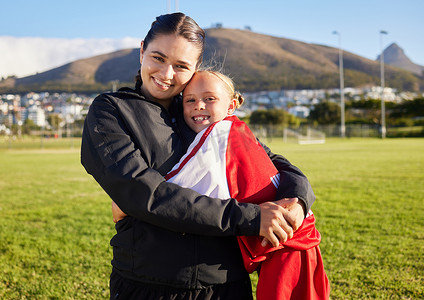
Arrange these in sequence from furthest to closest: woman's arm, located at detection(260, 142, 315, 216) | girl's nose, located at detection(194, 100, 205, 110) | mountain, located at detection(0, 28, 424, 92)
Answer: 1. mountain, located at detection(0, 28, 424, 92)
2. girl's nose, located at detection(194, 100, 205, 110)
3. woman's arm, located at detection(260, 142, 315, 216)

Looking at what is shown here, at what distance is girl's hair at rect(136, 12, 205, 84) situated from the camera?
5.20ft

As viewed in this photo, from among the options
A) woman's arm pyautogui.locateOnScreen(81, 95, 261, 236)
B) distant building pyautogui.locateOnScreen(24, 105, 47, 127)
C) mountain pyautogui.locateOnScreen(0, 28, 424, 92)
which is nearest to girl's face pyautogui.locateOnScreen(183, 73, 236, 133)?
woman's arm pyautogui.locateOnScreen(81, 95, 261, 236)

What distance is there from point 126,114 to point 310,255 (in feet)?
2.81

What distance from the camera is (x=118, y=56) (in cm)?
19200

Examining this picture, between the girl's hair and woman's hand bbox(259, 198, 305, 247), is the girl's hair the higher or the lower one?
the higher one

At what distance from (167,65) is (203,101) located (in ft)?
0.70

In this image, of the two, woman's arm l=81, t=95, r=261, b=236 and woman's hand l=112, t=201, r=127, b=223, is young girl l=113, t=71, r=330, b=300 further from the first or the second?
woman's hand l=112, t=201, r=127, b=223

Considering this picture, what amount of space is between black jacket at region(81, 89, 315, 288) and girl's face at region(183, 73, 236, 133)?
64mm

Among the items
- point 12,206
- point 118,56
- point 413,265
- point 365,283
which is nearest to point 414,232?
point 413,265

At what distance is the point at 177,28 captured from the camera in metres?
1.58

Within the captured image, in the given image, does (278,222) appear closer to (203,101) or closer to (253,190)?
(253,190)

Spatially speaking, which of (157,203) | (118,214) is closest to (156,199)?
(157,203)

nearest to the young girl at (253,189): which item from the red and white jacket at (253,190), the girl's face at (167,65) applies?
the red and white jacket at (253,190)

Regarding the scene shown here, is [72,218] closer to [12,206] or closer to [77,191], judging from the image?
[12,206]
